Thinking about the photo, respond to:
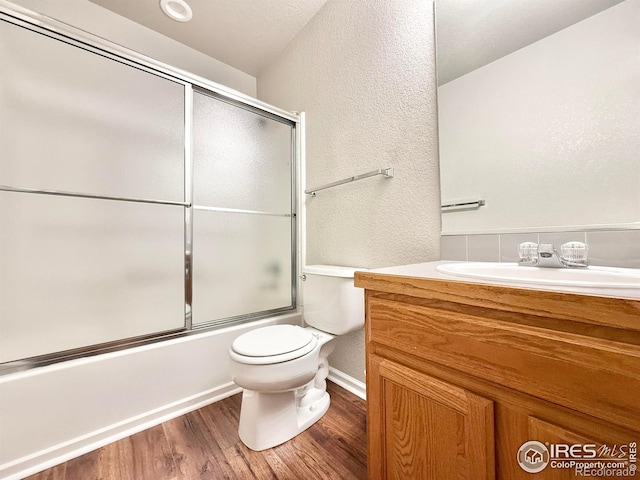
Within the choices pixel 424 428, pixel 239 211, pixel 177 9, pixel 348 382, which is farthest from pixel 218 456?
pixel 177 9

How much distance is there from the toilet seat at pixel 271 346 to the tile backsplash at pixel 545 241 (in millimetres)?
728

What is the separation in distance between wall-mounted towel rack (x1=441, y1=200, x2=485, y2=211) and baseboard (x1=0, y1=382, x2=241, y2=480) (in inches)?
60.7

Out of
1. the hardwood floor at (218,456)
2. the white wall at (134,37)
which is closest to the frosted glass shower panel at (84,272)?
the hardwood floor at (218,456)

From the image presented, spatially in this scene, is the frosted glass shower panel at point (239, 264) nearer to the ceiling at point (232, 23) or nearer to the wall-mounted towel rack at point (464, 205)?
the wall-mounted towel rack at point (464, 205)

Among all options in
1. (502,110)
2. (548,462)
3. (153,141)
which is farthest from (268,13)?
(548,462)

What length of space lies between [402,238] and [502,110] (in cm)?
63

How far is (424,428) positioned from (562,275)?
0.53 m

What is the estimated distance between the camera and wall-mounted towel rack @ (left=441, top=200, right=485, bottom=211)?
102 cm

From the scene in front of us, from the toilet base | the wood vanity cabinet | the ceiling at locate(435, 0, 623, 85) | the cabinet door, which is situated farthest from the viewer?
the toilet base

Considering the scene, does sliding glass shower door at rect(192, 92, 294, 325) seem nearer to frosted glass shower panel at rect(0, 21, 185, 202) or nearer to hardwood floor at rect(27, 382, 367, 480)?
frosted glass shower panel at rect(0, 21, 185, 202)

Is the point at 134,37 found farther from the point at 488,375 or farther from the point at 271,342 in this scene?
the point at 488,375

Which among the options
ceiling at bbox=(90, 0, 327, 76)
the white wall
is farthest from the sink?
the white wall

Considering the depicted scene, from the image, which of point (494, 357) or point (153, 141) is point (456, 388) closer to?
point (494, 357)

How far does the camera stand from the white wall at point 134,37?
152 cm
